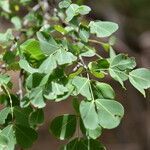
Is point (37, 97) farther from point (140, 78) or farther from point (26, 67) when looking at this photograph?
point (140, 78)

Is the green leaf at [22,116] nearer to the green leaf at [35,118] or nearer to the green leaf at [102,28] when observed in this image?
the green leaf at [35,118]

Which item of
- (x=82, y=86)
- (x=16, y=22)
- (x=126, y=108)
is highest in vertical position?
(x=82, y=86)

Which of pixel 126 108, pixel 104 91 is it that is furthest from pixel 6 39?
pixel 126 108

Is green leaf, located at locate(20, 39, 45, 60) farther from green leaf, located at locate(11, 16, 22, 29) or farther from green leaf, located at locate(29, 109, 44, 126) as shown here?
green leaf, located at locate(11, 16, 22, 29)

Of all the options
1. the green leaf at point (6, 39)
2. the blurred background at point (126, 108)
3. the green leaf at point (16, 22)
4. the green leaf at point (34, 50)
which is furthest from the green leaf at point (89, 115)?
the blurred background at point (126, 108)

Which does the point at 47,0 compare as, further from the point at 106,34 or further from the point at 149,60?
the point at 149,60

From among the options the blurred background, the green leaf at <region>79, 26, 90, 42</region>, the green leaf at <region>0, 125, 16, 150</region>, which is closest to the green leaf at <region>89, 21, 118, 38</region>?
the green leaf at <region>79, 26, 90, 42</region>

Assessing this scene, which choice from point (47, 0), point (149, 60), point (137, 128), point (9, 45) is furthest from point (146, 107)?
point (9, 45)
